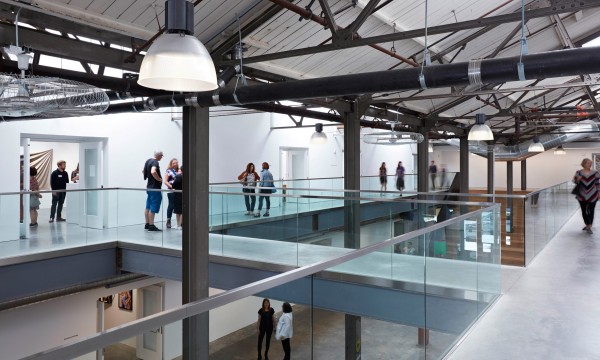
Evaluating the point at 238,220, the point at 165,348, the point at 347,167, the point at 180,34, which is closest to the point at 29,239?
the point at 238,220

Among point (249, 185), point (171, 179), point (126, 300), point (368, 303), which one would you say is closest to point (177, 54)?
point (368, 303)

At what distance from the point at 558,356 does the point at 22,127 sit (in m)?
10.2

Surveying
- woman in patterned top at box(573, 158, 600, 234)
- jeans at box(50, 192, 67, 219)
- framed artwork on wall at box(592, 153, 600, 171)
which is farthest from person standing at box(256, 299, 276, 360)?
framed artwork on wall at box(592, 153, 600, 171)

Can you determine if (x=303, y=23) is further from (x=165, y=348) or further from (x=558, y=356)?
(x=165, y=348)

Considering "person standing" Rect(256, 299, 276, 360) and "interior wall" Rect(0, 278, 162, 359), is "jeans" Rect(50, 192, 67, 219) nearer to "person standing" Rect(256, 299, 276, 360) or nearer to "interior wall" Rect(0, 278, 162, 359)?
"interior wall" Rect(0, 278, 162, 359)


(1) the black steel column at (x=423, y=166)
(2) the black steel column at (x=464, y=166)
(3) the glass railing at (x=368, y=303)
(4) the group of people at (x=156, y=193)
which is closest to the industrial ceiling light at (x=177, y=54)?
(3) the glass railing at (x=368, y=303)

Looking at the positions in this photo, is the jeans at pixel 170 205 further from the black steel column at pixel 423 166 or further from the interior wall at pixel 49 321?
the black steel column at pixel 423 166

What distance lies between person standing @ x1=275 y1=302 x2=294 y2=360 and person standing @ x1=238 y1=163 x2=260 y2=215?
6507 millimetres

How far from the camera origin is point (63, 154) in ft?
52.7

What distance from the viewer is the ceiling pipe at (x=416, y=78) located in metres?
4.07

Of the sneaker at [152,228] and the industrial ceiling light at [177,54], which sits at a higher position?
the industrial ceiling light at [177,54]

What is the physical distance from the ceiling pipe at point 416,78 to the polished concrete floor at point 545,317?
222 cm

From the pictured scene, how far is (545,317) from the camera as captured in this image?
455 centimetres

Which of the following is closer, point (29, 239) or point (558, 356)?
point (558, 356)
